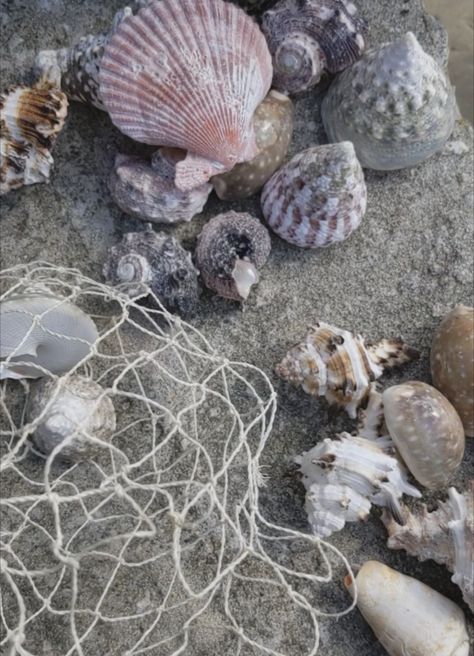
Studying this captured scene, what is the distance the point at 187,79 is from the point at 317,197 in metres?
0.30

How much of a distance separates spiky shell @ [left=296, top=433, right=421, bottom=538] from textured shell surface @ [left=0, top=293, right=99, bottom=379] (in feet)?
1.48

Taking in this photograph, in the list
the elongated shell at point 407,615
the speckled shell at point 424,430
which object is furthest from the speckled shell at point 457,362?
the elongated shell at point 407,615

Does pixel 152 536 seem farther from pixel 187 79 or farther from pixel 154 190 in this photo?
pixel 187 79

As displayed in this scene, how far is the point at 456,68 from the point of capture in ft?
5.29

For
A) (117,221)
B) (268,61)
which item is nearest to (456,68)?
(268,61)

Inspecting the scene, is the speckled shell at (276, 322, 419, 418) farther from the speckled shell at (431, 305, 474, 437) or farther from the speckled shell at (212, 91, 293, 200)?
the speckled shell at (212, 91, 293, 200)

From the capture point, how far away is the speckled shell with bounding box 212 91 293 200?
1.27 m

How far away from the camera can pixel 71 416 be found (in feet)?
3.79

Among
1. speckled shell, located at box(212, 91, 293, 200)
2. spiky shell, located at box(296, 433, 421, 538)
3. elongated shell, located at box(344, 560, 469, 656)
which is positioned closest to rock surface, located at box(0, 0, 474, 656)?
speckled shell, located at box(212, 91, 293, 200)

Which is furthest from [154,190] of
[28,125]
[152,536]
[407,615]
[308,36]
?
[407,615]

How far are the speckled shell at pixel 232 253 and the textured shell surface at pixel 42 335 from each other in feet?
0.78

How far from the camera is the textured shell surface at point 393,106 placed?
121 cm

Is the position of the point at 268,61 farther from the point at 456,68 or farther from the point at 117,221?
the point at 456,68

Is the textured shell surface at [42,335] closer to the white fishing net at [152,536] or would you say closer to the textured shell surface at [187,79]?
the white fishing net at [152,536]
